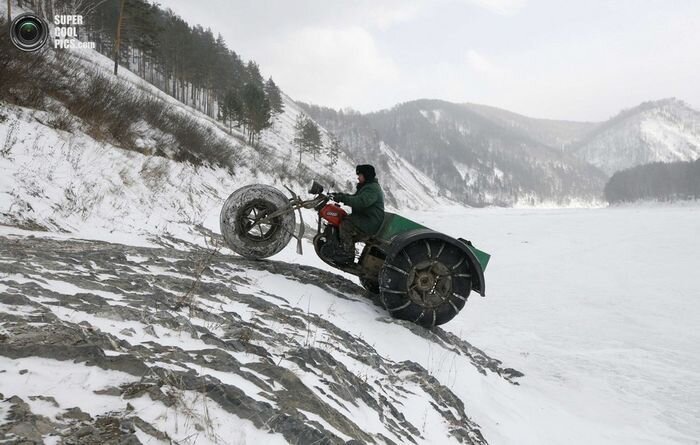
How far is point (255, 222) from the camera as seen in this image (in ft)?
17.8

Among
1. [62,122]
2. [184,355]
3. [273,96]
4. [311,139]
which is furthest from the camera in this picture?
[273,96]

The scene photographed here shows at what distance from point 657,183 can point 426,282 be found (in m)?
145

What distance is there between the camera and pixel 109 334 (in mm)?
2227

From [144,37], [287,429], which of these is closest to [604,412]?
[287,429]

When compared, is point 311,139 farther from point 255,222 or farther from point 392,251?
point 392,251

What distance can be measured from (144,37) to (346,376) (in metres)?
51.2

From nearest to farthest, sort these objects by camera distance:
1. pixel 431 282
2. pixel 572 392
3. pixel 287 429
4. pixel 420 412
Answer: pixel 287 429, pixel 420 412, pixel 431 282, pixel 572 392

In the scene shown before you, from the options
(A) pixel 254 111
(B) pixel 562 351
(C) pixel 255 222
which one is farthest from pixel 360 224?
(A) pixel 254 111

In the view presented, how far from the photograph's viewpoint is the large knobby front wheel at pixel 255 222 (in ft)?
17.7

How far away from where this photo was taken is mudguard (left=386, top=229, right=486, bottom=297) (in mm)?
4773

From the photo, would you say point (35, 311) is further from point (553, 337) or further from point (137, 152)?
point (137, 152)

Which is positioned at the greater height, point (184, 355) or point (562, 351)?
point (184, 355)

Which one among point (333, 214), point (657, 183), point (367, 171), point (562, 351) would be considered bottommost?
point (562, 351)

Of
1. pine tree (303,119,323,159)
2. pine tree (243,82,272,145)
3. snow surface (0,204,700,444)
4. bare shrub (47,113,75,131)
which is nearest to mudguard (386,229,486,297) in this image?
snow surface (0,204,700,444)
